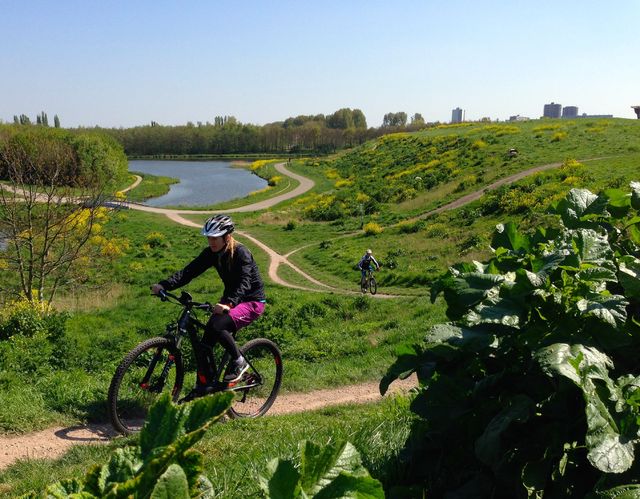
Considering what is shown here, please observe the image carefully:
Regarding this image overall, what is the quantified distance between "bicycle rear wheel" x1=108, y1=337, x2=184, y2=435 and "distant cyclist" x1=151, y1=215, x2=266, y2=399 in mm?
354

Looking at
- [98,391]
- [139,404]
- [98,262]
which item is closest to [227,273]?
[139,404]

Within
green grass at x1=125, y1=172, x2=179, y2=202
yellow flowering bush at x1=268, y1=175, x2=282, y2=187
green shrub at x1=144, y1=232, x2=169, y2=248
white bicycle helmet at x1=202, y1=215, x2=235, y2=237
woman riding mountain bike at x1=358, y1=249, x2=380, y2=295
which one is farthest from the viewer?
yellow flowering bush at x1=268, y1=175, x2=282, y2=187

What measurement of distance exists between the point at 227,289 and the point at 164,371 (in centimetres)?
122

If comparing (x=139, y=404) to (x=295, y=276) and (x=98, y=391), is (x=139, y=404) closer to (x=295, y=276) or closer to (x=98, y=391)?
(x=98, y=391)

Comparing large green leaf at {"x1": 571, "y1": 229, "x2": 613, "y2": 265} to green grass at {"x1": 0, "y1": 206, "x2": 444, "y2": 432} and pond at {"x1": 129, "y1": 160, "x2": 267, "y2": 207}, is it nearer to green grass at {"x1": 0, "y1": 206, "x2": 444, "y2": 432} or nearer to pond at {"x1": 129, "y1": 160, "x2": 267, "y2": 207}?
green grass at {"x1": 0, "y1": 206, "x2": 444, "y2": 432}

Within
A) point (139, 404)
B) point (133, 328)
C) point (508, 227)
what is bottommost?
point (133, 328)

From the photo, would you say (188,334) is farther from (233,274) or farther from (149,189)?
(149,189)

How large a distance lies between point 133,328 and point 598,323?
12.0 meters

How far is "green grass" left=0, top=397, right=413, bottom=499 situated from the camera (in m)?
2.76

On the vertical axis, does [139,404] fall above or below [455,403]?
below

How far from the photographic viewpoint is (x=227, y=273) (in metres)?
6.10

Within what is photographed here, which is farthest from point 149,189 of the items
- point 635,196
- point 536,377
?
point 536,377

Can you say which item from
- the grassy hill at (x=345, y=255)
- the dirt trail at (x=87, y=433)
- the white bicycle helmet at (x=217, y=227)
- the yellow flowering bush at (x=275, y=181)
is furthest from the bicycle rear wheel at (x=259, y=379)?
the yellow flowering bush at (x=275, y=181)

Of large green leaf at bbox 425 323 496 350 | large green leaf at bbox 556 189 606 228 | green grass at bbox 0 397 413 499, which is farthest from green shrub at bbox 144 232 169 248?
large green leaf at bbox 425 323 496 350
